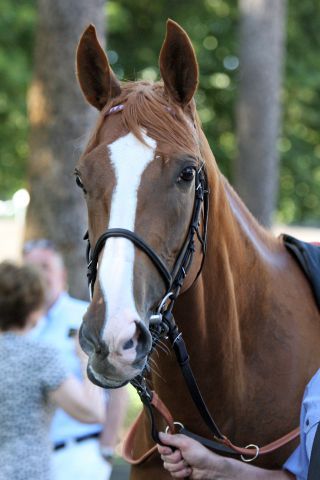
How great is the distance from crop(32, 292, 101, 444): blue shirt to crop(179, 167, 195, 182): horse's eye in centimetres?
225

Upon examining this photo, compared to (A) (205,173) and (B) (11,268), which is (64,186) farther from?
(A) (205,173)

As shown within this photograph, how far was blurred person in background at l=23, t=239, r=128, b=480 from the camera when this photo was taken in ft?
16.7

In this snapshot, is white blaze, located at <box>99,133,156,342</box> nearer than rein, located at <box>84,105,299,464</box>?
Yes

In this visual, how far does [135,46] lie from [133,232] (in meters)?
11.6

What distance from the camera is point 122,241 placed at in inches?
110

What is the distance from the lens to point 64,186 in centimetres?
788

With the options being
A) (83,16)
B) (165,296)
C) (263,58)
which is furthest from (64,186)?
(263,58)

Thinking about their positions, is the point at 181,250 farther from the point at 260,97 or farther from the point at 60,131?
the point at 260,97

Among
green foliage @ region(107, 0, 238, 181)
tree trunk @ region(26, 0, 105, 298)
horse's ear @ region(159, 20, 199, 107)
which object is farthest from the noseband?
green foliage @ region(107, 0, 238, 181)

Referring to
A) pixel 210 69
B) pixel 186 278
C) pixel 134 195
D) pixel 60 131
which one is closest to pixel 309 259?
pixel 186 278

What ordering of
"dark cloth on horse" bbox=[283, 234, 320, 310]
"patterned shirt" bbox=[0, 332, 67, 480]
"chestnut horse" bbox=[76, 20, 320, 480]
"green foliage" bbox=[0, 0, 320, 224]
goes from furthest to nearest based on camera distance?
"green foliage" bbox=[0, 0, 320, 224] → "patterned shirt" bbox=[0, 332, 67, 480] → "dark cloth on horse" bbox=[283, 234, 320, 310] → "chestnut horse" bbox=[76, 20, 320, 480]

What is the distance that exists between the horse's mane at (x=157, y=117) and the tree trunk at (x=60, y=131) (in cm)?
445

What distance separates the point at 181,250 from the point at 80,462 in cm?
245

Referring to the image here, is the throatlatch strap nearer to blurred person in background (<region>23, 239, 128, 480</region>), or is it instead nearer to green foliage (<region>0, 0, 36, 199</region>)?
blurred person in background (<region>23, 239, 128, 480</region>)
